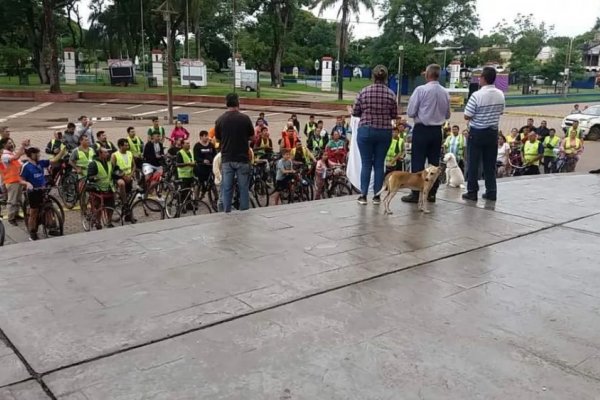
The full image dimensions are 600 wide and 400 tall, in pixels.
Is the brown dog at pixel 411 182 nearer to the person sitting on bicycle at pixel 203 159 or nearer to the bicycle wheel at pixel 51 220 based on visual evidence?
the person sitting on bicycle at pixel 203 159

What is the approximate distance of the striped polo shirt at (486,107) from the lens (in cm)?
650

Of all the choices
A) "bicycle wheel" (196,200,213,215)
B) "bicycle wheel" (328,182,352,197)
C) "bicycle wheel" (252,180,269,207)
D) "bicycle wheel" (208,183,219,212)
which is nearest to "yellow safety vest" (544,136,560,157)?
"bicycle wheel" (328,182,352,197)

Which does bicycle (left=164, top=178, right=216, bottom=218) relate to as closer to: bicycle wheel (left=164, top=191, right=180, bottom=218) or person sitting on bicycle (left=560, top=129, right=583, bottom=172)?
bicycle wheel (left=164, top=191, right=180, bottom=218)

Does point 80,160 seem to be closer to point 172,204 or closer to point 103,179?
point 103,179

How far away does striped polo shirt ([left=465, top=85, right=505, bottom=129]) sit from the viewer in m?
6.50

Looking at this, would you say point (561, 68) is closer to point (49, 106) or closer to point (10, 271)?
point (49, 106)

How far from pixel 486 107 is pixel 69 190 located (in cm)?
807

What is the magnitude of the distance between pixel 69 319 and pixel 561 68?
60.9 meters

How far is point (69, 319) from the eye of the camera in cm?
344

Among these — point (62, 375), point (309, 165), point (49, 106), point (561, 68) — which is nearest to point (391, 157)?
point (309, 165)

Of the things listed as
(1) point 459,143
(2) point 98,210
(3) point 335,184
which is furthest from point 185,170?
(1) point 459,143

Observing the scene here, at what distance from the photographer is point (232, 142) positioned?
23.1ft

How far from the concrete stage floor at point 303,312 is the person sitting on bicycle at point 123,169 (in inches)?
141

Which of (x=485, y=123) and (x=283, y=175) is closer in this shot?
(x=485, y=123)
